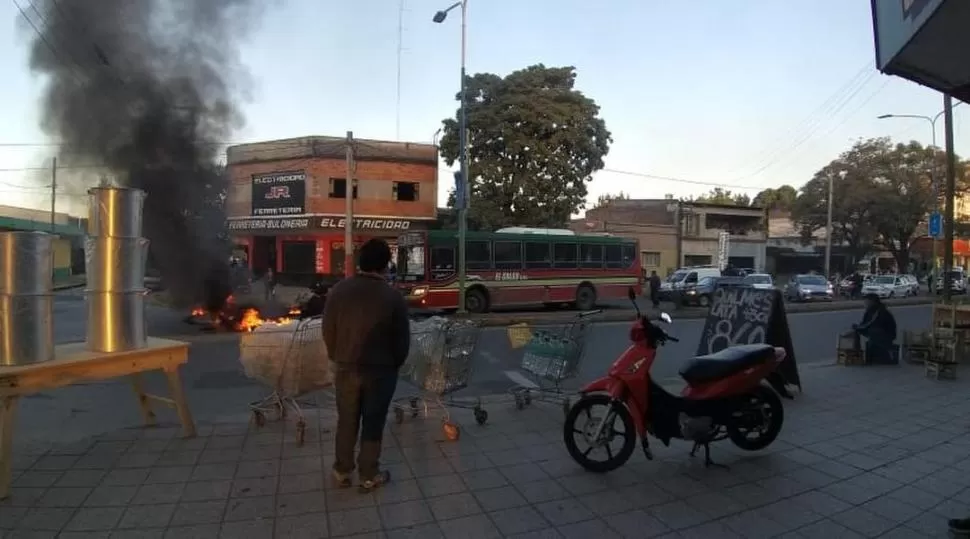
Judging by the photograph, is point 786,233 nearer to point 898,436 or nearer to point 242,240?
point 242,240

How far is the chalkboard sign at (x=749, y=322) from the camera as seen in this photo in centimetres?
724

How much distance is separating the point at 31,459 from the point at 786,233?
2592 inches

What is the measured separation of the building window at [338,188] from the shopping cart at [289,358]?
2723 cm

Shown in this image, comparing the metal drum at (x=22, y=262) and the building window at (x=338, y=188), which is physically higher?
the building window at (x=338, y=188)

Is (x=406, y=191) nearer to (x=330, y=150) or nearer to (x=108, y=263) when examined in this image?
(x=330, y=150)

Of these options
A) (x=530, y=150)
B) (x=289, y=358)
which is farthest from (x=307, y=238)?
(x=289, y=358)

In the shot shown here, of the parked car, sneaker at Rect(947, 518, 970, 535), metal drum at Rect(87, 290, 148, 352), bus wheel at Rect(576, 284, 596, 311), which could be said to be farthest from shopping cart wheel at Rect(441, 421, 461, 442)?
the parked car

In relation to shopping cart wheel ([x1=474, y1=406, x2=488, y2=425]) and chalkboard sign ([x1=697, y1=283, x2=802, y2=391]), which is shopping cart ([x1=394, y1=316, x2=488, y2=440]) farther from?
chalkboard sign ([x1=697, y1=283, x2=802, y2=391])

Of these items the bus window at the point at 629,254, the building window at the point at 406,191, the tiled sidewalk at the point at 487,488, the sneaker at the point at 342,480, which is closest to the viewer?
the tiled sidewalk at the point at 487,488

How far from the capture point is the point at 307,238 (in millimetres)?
32062

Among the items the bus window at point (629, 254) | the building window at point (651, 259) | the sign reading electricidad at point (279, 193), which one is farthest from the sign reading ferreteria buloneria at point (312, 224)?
the building window at point (651, 259)

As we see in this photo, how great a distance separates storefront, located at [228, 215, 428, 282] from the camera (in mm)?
31641

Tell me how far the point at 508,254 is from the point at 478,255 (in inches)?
45.5

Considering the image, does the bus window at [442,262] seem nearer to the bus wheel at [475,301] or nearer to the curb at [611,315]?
the bus wheel at [475,301]
